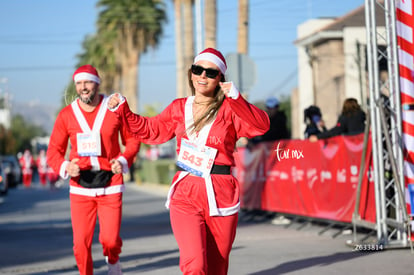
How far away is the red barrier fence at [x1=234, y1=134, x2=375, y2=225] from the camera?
36.4 feet

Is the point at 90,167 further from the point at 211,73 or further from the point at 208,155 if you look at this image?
the point at 211,73

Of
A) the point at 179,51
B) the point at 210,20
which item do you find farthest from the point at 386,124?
the point at 179,51

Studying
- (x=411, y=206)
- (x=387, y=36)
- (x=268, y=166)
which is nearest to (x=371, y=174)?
(x=411, y=206)

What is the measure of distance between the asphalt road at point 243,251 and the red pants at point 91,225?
1464 millimetres

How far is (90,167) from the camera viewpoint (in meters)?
7.20

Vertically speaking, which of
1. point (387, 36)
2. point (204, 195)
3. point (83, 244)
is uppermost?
point (387, 36)

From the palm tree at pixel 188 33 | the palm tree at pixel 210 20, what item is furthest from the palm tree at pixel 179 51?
the palm tree at pixel 210 20

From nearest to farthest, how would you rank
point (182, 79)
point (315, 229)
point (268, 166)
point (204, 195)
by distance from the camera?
point (204, 195)
point (315, 229)
point (268, 166)
point (182, 79)

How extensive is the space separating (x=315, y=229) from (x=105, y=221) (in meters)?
6.17

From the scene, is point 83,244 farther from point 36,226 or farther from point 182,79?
point 182,79

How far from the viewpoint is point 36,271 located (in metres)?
9.16

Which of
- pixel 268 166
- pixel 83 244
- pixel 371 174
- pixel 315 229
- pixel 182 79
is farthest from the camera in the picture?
pixel 182 79

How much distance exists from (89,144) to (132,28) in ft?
145

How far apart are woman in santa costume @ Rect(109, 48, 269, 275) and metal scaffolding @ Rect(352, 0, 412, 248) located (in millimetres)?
4249
